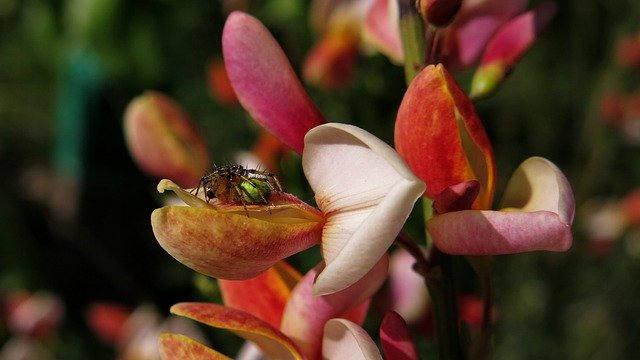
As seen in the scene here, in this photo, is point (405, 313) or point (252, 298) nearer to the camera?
point (252, 298)

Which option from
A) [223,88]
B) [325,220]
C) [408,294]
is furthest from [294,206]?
[223,88]

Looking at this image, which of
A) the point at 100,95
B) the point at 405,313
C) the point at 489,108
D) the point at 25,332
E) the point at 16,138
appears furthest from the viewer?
the point at 16,138

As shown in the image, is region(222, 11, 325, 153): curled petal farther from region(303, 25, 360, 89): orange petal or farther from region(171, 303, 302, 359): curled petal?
region(303, 25, 360, 89): orange petal

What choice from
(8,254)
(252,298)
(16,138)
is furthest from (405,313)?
(16,138)

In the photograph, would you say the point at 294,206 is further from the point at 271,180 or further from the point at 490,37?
the point at 490,37

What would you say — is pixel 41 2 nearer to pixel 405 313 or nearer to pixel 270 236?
pixel 405 313

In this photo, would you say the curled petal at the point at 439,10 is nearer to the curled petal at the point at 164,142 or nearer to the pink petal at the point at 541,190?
the pink petal at the point at 541,190
